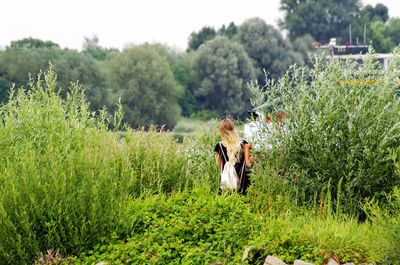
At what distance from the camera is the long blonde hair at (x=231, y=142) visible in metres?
10.7

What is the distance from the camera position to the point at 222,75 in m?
83.5

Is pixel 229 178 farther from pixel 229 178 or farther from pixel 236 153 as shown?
pixel 236 153

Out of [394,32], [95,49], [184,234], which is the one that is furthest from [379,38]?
[184,234]

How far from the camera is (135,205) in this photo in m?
9.59

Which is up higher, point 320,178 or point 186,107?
point 320,178

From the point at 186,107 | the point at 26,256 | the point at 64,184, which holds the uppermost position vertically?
the point at 64,184

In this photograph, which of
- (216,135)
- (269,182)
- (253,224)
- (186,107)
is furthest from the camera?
(186,107)

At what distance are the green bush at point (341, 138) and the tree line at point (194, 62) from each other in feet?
169

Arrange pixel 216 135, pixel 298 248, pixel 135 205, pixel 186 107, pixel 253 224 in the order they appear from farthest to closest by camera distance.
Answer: pixel 186 107 → pixel 216 135 → pixel 135 205 → pixel 253 224 → pixel 298 248

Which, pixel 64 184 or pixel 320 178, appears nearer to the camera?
pixel 64 184

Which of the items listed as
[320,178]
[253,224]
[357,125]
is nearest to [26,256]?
[253,224]

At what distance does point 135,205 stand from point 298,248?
2336 mm

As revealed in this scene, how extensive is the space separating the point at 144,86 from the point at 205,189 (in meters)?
61.9

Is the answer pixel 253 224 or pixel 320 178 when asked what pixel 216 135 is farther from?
pixel 253 224
